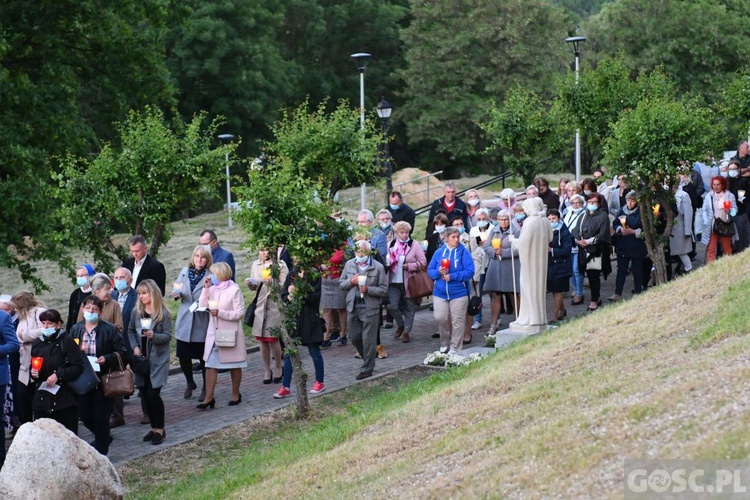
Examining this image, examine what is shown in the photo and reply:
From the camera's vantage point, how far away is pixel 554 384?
37.8ft

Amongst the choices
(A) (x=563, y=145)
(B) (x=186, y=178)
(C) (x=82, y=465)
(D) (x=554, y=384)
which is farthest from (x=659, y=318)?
(A) (x=563, y=145)

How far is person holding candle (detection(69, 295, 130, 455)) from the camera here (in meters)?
13.0

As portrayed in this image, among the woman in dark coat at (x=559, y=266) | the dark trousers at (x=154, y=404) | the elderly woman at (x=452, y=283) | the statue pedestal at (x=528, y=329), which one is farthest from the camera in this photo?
the woman in dark coat at (x=559, y=266)

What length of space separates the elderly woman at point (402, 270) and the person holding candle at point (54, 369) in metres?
6.99

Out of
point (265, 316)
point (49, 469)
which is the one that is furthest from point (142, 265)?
point (49, 469)

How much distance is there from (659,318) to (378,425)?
11.9ft

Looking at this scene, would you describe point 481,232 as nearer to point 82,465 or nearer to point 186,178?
point 186,178

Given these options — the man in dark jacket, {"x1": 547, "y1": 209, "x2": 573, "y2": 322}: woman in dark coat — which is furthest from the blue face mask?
{"x1": 547, "y1": 209, "x2": 573, "y2": 322}: woman in dark coat

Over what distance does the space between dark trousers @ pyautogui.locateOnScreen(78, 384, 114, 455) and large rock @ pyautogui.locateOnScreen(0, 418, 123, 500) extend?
2.36 metres

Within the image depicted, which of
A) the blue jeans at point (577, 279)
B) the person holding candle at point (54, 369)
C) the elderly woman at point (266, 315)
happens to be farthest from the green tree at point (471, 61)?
the person holding candle at point (54, 369)

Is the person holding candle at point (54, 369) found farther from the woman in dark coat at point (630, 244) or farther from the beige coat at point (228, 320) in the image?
the woman in dark coat at point (630, 244)

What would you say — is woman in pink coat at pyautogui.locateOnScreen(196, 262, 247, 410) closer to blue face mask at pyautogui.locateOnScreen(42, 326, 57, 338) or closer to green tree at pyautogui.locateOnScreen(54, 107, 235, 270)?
blue face mask at pyautogui.locateOnScreen(42, 326, 57, 338)

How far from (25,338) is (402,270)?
6.52m

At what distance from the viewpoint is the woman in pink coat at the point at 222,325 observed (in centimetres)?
1523
